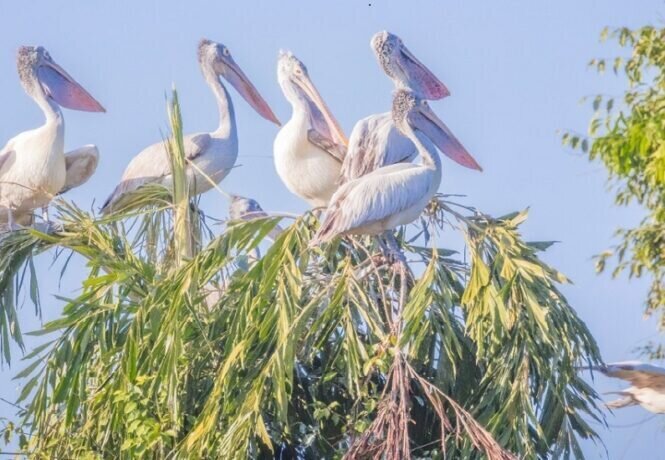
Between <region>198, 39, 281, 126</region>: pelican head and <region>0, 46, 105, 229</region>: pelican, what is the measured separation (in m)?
0.95

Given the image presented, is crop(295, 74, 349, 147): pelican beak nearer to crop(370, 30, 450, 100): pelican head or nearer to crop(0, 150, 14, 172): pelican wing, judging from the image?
crop(370, 30, 450, 100): pelican head

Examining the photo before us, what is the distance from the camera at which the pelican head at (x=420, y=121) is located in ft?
30.1

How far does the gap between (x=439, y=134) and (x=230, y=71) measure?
278 cm

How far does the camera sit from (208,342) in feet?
26.7

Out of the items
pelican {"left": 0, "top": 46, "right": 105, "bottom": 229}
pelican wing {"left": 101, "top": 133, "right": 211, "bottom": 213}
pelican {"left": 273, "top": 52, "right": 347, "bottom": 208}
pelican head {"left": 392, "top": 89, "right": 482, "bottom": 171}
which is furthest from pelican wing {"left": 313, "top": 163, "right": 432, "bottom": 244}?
pelican wing {"left": 101, "top": 133, "right": 211, "bottom": 213}

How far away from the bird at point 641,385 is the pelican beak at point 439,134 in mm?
1376

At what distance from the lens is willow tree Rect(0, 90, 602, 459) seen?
25.6 feet

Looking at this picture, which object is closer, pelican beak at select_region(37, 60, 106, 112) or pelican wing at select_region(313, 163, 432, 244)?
pelican wing at select_region(313, 163, 432, 244)

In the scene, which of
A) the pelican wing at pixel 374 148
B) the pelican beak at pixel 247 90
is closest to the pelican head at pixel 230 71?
the pelican beak at pixel 247 90

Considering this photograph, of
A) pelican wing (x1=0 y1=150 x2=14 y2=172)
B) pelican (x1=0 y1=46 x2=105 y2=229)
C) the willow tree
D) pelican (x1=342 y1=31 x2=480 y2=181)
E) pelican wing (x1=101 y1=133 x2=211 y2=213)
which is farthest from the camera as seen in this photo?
pelican wing (x1=101 y1=133 x2=211 y2=213)

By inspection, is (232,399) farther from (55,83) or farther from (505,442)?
(55,83)

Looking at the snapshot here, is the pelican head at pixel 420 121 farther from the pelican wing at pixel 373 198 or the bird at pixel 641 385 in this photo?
the bird at pixel 641 385

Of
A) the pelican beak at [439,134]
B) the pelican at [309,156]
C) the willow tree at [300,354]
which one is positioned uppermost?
the pelican beak at [439,134]

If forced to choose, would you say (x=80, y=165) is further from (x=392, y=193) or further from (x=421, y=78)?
(x=392, y=193)
